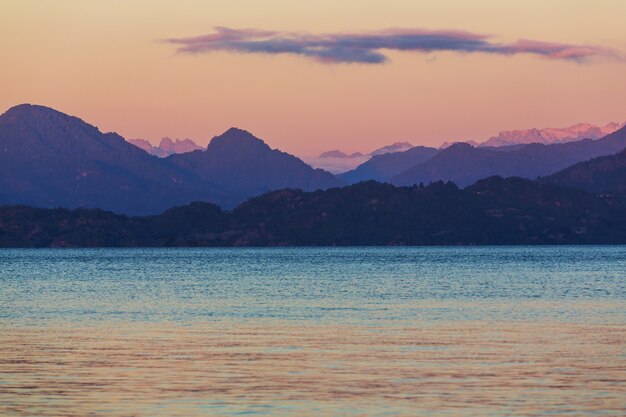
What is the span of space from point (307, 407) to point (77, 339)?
28126 mm

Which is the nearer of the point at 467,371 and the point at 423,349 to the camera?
the point at 467,371

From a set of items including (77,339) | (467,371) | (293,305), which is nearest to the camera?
(467,371)

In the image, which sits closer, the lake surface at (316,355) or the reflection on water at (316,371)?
the reflection on water at (316,371)

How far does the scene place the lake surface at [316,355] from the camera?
43.0 metres

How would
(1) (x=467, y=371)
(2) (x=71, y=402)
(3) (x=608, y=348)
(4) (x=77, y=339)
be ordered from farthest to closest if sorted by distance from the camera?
(4) (x=77, y=339) → (3) (x=608, y=348) → (1) (x=467, y=371) → (2) (x=71, y=402)

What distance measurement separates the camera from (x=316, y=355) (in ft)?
189

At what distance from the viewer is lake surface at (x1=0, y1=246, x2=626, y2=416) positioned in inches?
1694

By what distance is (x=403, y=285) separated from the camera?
13112 cm

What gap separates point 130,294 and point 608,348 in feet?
Answer: 217

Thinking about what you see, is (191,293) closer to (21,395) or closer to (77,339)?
(77,339)

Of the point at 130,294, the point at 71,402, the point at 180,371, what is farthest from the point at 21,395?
the point at 130,294

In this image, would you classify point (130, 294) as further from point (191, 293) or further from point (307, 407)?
point (307, 407)

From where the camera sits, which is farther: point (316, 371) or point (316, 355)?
point (316, 355)

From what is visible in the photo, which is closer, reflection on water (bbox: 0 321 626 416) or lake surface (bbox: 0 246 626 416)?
reflection on water (bbox: 0 321 626 416)
